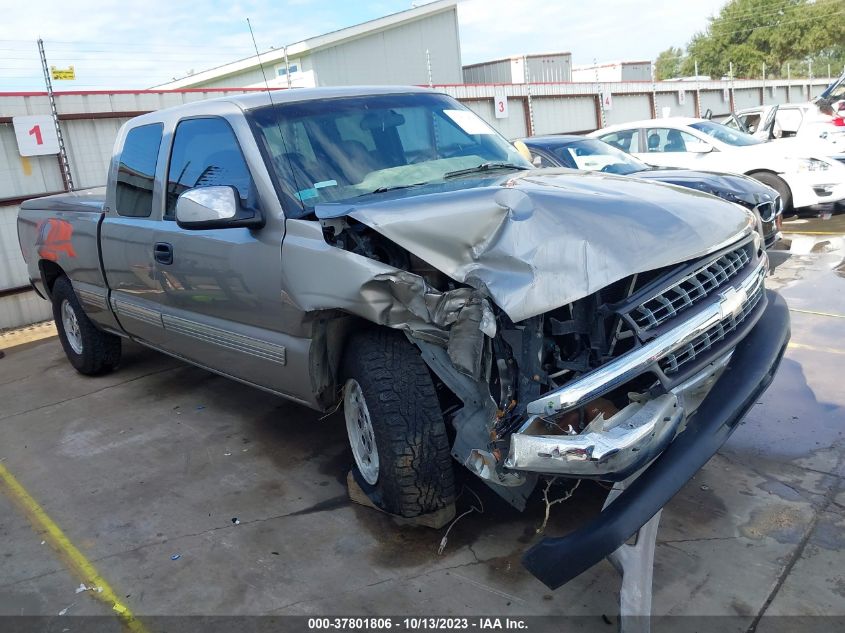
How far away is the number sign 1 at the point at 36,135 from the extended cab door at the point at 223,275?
5596 mm

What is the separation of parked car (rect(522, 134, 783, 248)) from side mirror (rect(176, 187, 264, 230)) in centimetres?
236

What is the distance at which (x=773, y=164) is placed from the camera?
10555 mm

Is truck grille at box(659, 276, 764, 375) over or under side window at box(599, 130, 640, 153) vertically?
under

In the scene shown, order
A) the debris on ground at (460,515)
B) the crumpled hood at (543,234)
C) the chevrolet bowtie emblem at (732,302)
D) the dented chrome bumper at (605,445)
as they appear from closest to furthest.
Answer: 1. the dented chrome bumper at (605,445)
2. the crumpled hood at (543,234)
3. the chevrolet bowtie emblem at (732,302)
4. the debris on ground at (460,515)

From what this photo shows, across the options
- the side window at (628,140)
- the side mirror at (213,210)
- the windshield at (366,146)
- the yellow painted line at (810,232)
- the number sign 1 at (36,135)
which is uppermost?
the number sign 1 at (36,135)

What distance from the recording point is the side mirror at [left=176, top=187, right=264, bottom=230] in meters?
3.55

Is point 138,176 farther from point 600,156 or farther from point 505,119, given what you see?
point 505,119

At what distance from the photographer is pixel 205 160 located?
424 centimetres

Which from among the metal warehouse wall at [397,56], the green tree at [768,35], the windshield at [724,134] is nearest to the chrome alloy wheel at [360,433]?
the windshield at [724,134]

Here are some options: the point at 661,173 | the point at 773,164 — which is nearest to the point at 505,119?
the point at 773,164

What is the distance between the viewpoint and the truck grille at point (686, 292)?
2698 mm

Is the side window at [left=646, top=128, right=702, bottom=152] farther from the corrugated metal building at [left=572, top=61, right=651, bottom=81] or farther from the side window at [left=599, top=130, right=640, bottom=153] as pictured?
the corrugated metal building at [left=572, top=61, right=651, bottom=81]

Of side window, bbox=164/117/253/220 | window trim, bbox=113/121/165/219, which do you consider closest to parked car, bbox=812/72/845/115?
window trim, bbox=113/121/165/219

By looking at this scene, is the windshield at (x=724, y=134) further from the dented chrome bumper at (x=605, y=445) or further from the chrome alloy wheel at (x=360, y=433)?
the dented chrome bumper at (x=605, y=445)
